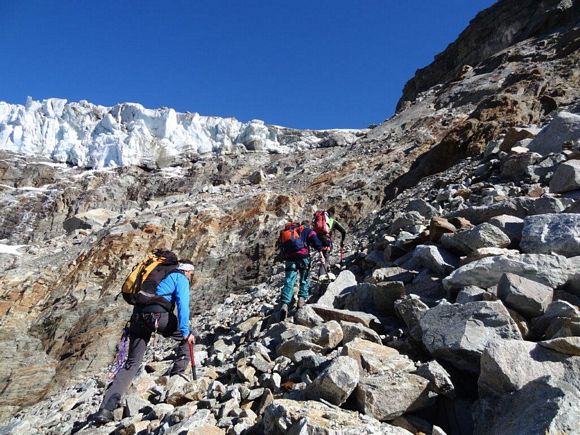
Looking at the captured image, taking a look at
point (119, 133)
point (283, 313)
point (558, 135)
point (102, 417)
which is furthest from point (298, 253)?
point (119, 133)

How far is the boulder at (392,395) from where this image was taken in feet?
11.3

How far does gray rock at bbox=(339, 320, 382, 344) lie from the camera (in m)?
4.84

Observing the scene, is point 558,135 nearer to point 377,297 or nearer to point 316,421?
point 377,297

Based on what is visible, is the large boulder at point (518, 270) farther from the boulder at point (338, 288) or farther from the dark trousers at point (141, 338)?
the dark trousers at point (141, 338)

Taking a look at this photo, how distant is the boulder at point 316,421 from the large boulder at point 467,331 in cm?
94

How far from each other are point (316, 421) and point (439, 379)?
1.16 meters

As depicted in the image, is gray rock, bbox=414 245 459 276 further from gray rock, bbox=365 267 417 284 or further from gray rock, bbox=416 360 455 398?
gray rock, bbox=416 360 455 398

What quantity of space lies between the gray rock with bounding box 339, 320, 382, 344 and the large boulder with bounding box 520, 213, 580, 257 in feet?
7.48

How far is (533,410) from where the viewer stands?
2775 mm

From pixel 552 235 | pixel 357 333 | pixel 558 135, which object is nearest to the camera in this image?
pixel 357 333

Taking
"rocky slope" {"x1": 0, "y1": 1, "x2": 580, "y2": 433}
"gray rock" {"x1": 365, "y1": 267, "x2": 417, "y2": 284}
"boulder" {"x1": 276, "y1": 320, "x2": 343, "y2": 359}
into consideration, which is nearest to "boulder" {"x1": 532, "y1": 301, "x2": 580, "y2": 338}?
"rocky slope" {"x1": 0, "y1": 1, "x2": 580, "y2": 433}

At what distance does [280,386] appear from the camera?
4.48 meters

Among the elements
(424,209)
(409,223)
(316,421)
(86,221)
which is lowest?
(316,421)

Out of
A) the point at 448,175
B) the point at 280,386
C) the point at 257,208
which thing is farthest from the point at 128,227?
the point at 280,386
